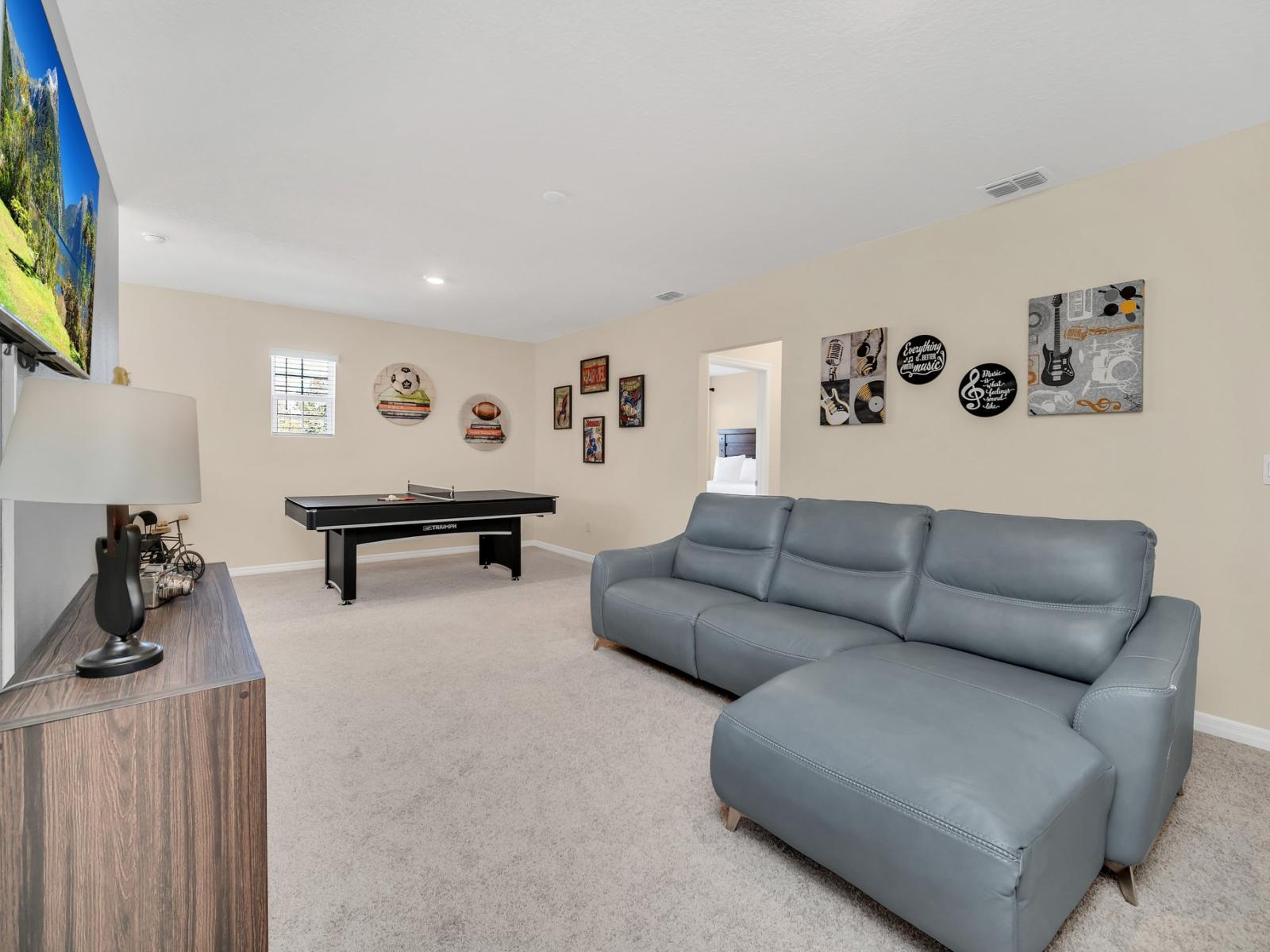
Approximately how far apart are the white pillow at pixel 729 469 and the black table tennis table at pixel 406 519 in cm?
341

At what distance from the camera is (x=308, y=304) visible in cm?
545

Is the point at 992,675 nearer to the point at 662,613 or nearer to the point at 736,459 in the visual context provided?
the point at 662,613

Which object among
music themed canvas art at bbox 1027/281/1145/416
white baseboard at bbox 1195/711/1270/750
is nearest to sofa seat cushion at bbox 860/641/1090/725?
white baseboard at bbox 1195/711/1270/750

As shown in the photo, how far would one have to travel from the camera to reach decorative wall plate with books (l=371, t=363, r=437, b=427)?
607 cm

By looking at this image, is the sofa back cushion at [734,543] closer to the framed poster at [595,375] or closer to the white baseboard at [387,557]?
the white baseboard at [387,557]

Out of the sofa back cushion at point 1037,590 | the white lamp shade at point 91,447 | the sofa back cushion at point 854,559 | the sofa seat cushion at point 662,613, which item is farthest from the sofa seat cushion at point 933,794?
the white lamp shade at point 91,447

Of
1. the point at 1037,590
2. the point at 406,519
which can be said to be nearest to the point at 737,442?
the point at 406,519

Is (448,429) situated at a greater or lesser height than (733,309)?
lesser

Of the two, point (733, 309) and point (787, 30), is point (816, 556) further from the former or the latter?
point (733, 309)

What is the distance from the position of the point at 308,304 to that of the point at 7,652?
5097 mm

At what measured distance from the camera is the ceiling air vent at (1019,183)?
2803 millimetres

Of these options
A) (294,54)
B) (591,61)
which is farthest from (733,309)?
(294,54)

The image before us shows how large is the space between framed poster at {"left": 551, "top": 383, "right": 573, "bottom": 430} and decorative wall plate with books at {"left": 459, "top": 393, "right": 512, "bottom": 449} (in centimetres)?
58

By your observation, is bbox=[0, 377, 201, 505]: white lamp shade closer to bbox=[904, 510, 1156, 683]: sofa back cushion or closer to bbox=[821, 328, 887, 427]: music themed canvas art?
bbox=[904, 510, 1156, 683]: sofa back cushion
